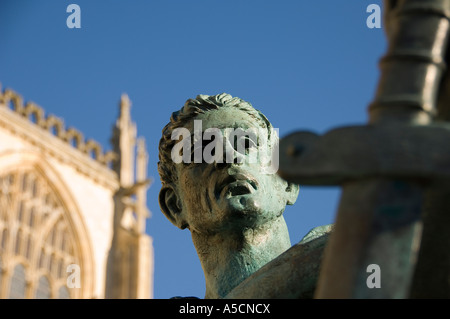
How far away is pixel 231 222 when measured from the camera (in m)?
2.46

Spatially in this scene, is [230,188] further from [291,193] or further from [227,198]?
[291,193]

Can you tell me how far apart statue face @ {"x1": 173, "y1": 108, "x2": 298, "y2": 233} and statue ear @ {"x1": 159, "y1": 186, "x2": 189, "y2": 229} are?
0.03 m

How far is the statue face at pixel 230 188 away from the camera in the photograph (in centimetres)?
244

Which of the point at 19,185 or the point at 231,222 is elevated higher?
the point at 19,185

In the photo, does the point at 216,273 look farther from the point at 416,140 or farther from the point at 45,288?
the point at 45,288

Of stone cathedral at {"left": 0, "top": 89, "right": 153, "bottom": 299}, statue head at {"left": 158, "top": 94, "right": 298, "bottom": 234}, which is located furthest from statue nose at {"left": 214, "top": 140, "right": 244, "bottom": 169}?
stone cathedral at {"left": 0, "top": 89, "right": 153, "bottom": 299}

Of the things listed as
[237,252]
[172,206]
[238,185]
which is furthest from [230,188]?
[172,206]

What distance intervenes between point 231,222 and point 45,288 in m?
25.9

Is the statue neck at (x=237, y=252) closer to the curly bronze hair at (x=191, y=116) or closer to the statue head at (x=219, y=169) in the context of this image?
the statue head at (x=219, y=169)

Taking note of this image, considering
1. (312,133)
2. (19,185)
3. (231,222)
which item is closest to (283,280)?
(231,222)

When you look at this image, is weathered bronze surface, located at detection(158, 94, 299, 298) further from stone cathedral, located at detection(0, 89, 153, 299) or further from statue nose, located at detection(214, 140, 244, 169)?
stone cathedral, located at detection(0, 89, 153, 299)

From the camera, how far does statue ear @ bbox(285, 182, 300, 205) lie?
8.56 ft

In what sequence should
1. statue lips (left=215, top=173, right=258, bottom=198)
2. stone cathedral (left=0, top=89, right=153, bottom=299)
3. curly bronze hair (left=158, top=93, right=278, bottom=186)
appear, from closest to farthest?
statue lips (left=215, top=173, right=258, bottom=198) → curly bronze hair (left=158, top=93, right=278, bottom=186) → stone cathedral (left=0, top=89, right=153, bottom=299)

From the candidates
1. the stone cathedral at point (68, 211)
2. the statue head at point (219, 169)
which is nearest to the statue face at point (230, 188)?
the statue head at point (219, 169)
